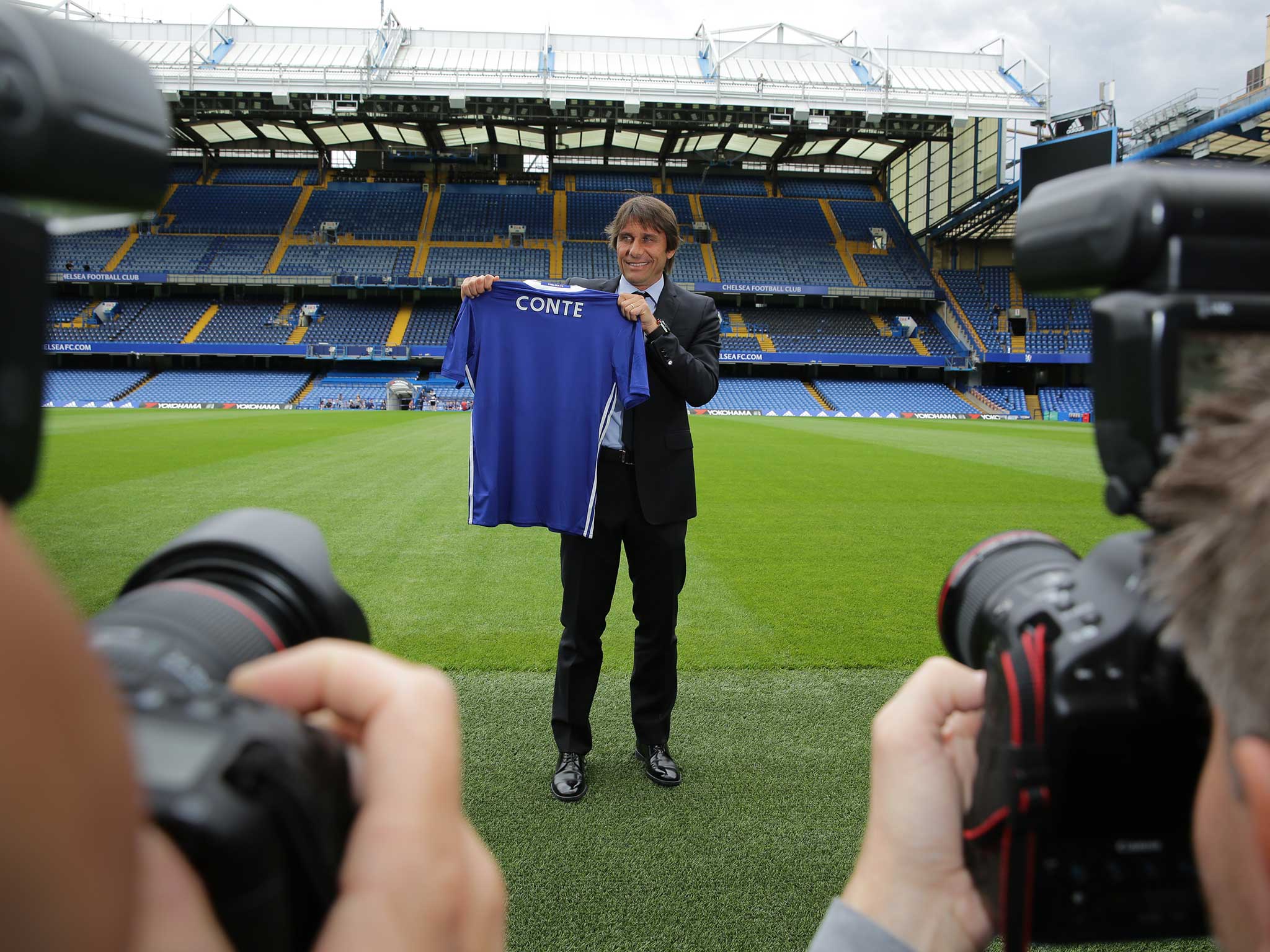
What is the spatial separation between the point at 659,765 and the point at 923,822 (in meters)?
1.68

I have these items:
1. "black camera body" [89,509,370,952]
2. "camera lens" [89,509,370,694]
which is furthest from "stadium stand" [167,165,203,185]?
"black camera body" [89,509,370,952]

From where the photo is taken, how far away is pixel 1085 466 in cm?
1076

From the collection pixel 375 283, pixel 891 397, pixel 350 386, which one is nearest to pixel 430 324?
pixel 375 283

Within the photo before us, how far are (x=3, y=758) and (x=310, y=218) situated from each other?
39.4 metres

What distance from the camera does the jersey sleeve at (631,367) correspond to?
269 centimetres

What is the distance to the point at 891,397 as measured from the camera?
3238cm

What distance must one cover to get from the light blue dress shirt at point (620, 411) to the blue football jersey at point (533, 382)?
6cm

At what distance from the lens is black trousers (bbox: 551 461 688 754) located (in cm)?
254

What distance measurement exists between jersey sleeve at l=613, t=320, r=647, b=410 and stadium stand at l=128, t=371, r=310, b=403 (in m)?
30.1

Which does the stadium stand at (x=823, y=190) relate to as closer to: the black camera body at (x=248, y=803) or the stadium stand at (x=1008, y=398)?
the stadium stand at (x=1008, y=398)

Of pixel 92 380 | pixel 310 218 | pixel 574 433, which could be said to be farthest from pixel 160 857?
pixel 310 218

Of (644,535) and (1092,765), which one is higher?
(1092,765)

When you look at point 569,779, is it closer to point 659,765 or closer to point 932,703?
point 659,765

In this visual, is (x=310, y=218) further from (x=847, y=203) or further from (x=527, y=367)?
(x=527, y=367)
